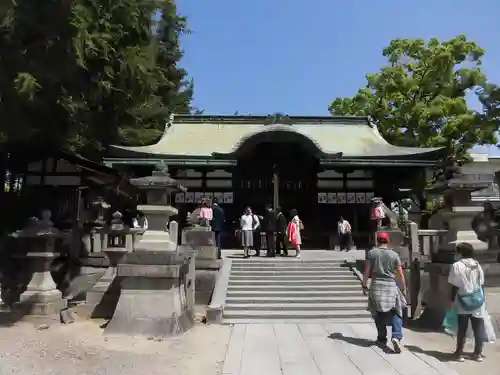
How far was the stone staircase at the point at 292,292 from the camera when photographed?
9.23m

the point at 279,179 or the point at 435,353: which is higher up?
the point at 279,179

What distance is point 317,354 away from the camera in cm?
644

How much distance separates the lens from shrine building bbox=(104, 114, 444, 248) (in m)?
17.1

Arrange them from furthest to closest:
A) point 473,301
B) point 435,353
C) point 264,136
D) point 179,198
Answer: point 179,198 < point 264,136 < point 435,353 < point 473,301

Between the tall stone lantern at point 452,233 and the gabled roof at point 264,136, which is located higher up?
the gabled roof at point 264,136

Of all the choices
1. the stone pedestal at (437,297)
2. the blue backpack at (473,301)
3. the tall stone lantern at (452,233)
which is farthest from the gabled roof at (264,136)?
the blue backpack at (473,301)

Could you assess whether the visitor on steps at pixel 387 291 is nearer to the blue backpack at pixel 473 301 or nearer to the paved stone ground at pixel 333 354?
the paved stone ground at pixel 333 354

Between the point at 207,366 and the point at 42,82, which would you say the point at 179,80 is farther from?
the point at 207,366

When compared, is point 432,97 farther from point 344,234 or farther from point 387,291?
point 387,291

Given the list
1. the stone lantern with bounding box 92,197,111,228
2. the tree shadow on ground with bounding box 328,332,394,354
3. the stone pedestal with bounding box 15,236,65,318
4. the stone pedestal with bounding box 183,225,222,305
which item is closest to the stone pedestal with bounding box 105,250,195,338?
the stone pedestal with bounding box 15,236,65,318

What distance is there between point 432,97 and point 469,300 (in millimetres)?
20013

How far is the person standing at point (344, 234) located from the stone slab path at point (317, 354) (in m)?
7.80

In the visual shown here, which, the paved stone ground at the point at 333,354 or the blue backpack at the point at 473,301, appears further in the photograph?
the blue backpack at the point at 473,301

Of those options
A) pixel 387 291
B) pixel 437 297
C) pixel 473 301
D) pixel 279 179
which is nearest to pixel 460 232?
pixel 437 297
